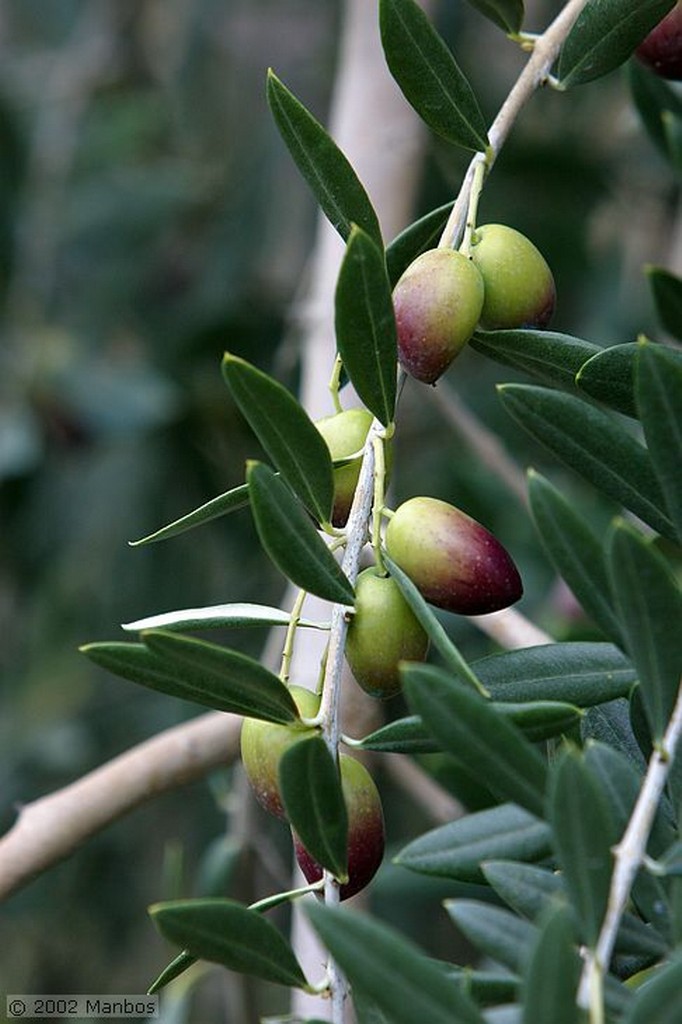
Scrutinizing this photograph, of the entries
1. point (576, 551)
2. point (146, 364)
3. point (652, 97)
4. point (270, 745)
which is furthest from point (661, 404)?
point (146, 364)

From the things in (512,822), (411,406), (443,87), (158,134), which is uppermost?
(443,87)

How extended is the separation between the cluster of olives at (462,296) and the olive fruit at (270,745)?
99mm

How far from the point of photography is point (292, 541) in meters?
0.36

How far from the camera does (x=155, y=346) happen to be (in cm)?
147

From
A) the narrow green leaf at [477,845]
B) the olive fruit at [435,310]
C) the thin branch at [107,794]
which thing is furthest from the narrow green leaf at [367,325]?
the thin branch at [107,794]

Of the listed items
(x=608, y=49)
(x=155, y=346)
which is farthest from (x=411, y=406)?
(x=608, y=49)

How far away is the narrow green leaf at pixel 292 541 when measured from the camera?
0.36 m

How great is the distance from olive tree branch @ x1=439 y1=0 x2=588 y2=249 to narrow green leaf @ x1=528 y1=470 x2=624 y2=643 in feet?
0.35

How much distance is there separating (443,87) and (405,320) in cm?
10

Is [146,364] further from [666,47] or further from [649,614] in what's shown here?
[649,614]

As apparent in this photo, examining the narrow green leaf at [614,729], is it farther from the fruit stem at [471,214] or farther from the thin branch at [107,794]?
the thin branch at [107,794]

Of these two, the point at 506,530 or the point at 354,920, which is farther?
the point at 506,530

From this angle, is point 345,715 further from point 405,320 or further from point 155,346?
point 155,346

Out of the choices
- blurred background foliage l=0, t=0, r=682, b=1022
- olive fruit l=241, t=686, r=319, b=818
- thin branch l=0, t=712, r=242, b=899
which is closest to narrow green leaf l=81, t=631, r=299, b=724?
olive fruit l=241, t=686, r=319, b=818
